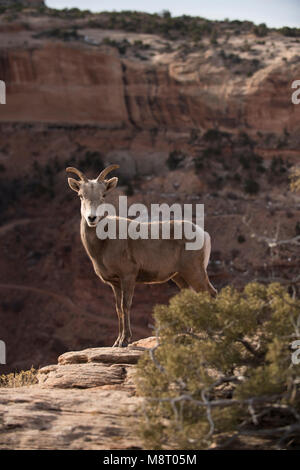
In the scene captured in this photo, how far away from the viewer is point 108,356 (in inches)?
430

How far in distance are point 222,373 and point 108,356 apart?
121 inches

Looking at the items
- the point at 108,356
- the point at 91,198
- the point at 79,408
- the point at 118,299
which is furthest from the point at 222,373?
the point at 91,198

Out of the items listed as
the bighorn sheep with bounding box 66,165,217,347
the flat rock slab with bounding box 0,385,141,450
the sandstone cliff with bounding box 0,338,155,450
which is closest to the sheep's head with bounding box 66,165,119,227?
the bighorn sheep with bounding box 66,165,217,347

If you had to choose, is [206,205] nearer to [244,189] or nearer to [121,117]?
[244,189]

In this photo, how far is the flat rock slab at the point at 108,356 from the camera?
424 inches

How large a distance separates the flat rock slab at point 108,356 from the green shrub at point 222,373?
192 centimetres

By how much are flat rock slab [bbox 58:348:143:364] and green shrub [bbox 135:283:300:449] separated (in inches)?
75.8

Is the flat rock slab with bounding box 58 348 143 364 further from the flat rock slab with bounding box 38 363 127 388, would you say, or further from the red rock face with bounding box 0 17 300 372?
the red rock face with bounding box 0 17 300 372

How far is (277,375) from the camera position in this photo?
294 inches

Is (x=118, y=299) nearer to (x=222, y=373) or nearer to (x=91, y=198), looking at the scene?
(x=91, y=198)

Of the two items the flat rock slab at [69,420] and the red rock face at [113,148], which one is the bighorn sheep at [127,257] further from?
the red rock face at [113,148]

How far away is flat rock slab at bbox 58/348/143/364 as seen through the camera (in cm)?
1077

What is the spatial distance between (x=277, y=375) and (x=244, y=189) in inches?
1298

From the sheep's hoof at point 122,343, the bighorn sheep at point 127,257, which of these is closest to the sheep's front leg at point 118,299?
the bighorn sheep at point 127,257
